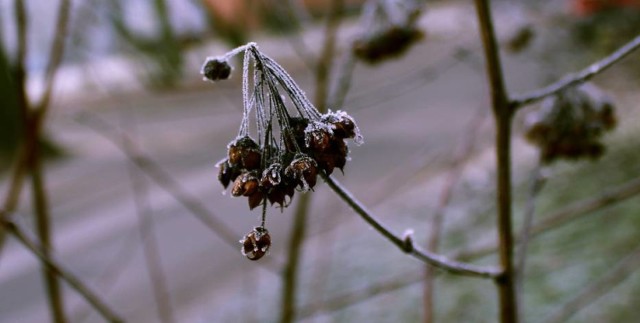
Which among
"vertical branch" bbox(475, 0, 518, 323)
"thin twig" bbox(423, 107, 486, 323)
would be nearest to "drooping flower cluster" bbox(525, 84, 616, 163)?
"thin twig" bbox(423, 107, 486, 323)

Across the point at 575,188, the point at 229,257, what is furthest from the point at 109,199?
the point at 575,188

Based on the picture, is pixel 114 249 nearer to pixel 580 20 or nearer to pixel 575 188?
pixel 575 188

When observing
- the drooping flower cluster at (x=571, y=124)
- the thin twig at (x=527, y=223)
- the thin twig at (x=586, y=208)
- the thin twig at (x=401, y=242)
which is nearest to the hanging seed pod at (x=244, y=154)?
the thin twig at (x=401, y=242)

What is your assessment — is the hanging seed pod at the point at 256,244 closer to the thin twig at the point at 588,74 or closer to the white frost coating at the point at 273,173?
the white frost coating at the point at 273,173

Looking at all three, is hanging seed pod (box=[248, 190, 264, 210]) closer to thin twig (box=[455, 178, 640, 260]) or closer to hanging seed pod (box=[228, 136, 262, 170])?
hanging seed pod (box=[228, 136, 262, 170])

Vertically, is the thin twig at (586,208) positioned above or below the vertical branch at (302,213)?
below

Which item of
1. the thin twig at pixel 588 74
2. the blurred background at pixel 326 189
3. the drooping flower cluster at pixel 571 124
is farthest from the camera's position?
the blurred background at pixel 326 189

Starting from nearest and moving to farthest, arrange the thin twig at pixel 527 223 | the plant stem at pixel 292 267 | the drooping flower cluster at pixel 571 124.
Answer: the thin twig at pixel 527 223
the drooping flower cluster at pixel 571 124
the plant stem at pixel 292 267
